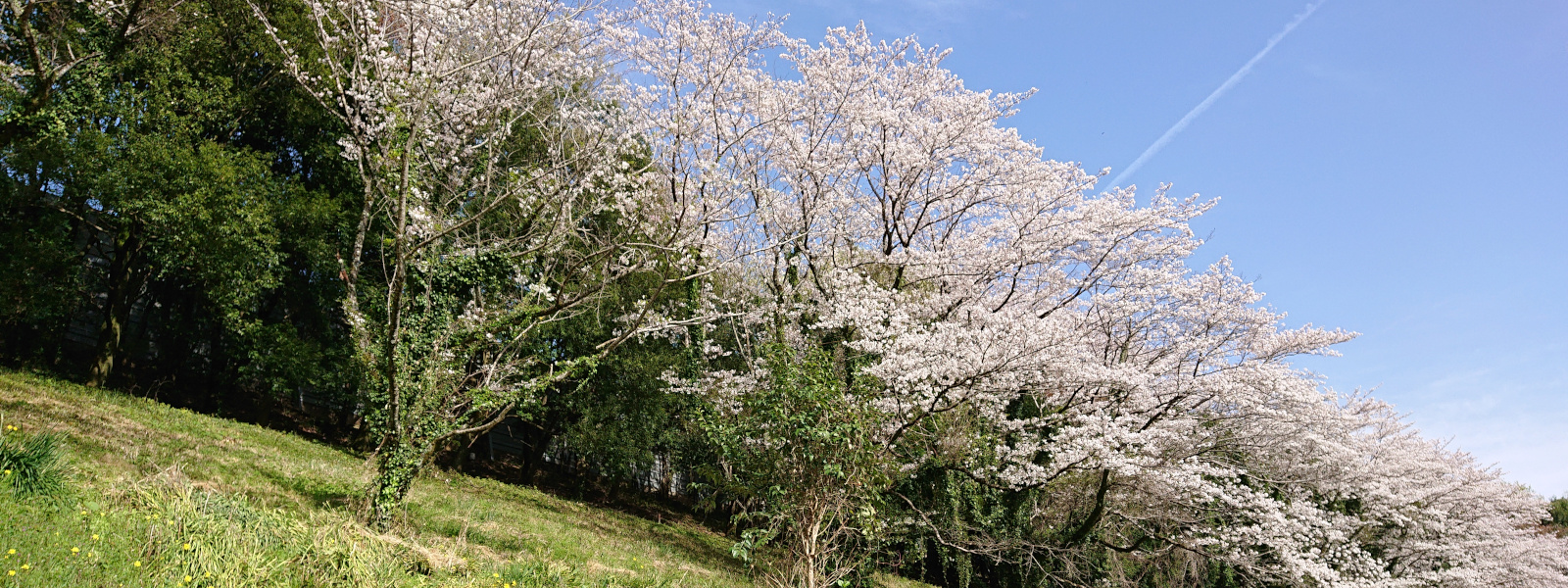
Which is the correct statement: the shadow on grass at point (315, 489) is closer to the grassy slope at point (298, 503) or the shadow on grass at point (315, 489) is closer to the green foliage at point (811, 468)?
the grassy slope at point (298, 503)

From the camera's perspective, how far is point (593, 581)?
7293mm

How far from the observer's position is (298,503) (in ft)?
25.5

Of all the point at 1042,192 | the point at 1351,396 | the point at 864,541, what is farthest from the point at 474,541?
the point at 1351,396

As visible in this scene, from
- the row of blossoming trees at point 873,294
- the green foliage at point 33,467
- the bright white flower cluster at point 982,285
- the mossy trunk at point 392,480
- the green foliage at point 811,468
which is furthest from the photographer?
the bright white flower cluster at point 982,285

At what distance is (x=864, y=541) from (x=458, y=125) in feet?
29.5

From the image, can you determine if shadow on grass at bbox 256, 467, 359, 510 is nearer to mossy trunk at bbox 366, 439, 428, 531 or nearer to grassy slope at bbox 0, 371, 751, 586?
grassy slope at bbox 0, 371, 751, 586

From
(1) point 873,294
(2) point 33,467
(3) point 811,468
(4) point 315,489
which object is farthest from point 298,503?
(1) point 873,294

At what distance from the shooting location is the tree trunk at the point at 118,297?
14.0 meters

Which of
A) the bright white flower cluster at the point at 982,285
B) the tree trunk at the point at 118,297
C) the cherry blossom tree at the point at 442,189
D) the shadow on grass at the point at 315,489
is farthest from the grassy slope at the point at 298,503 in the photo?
the bright white flower cluster at the point at 982,285

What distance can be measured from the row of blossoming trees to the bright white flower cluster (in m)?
0.07

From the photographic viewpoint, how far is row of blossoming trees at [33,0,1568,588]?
10617mm

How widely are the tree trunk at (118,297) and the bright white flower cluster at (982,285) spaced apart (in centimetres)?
996

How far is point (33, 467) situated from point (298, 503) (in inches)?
99.4

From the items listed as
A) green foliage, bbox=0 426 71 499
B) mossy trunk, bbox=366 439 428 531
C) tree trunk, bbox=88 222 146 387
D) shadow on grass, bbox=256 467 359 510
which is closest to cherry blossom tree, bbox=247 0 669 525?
mossy trunk, bbox=366 439 428 531
